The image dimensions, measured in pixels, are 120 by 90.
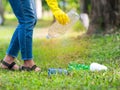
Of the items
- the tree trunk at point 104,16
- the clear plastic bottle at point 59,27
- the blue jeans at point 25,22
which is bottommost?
the tree trunk at point 104,16

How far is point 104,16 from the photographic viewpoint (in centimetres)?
1169

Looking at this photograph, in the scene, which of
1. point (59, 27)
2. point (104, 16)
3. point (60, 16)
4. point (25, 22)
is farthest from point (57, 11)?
point (104, 16)

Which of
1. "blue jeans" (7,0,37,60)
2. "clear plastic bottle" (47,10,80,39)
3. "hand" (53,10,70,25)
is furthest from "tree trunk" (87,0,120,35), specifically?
"blue jeans" (7,0,37,60)

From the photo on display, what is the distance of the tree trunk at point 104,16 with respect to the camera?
1149 centimetres

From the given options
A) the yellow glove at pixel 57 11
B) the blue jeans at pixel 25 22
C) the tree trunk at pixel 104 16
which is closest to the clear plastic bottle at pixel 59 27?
the yellow glove at pixel 57 11

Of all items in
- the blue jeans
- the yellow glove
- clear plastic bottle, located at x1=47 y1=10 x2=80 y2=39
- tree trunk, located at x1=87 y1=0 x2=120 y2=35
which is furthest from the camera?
tree trunk, located at x1=87 y1=0 x2=120 y2=35

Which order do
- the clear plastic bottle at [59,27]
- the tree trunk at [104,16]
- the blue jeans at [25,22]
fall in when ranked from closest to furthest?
the blue jeans at [25,22] → the clear plastic bottle at [59,27] → the tree trunk at [104,16]

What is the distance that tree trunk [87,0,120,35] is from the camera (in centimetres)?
1149

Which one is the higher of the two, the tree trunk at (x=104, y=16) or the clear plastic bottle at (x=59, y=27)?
the clear plastic bottle at (x=59, y=27)

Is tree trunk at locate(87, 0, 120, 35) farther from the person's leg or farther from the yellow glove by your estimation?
the person's leg

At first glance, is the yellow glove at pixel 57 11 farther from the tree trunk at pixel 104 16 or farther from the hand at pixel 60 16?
the tree trunk at pixel 104 16

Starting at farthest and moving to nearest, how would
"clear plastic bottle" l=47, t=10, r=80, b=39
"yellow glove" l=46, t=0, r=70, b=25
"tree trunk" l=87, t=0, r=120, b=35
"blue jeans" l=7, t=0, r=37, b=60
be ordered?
"tree trunk" l=87, t=0, r=120, b=35 → "clear plastic bottle" l=47, t=10, r=80, b=39 → "yellow glove" l=46, t=0, r=70, b=25 → "blue jeans" l=7, t=0, r=37, b=60

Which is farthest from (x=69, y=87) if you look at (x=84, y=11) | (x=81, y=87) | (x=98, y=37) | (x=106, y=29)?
(x=84, y=11)

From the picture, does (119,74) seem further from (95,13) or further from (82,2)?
(82,2)
